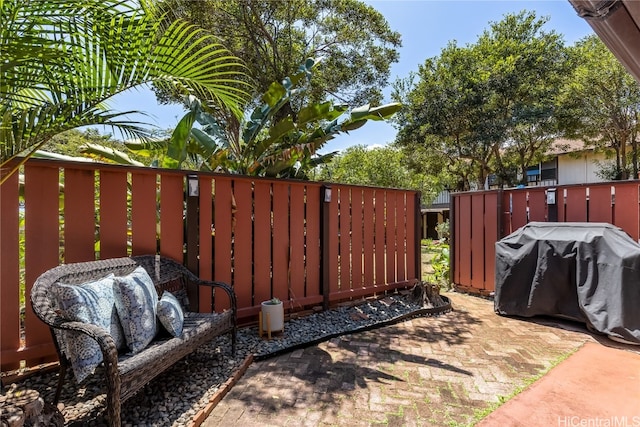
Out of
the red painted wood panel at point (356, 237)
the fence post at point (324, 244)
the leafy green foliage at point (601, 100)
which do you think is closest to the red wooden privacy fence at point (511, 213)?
the red painted wood panel at point (356, 237)

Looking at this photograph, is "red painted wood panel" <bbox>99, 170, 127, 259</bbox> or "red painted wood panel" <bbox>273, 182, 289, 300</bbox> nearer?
"red painted wood panel" <bbox>99, 170, 127, 259</bbox>

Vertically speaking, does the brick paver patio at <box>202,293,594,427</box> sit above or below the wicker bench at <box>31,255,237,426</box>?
below

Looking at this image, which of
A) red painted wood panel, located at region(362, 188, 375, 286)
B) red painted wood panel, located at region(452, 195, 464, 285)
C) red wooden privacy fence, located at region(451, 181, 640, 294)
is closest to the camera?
red wooden privacy fence, located at region(451, 181, 640, 294)

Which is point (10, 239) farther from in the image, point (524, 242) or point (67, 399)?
point (524, 242)

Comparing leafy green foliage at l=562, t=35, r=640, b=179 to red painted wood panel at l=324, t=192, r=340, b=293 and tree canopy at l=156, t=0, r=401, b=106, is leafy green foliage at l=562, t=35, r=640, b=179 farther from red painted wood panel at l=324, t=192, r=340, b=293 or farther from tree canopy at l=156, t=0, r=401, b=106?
red painted wood panel at l=324, t=192, r=340, b=293

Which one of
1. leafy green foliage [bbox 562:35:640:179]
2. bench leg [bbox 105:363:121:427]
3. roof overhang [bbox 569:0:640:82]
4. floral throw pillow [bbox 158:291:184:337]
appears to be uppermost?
leafy green foliage [bbox 562:35:640:179]

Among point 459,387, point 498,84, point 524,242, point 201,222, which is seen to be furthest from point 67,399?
point 498,84

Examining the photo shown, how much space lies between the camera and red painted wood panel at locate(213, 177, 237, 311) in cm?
385

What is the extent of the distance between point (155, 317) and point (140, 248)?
105 centimetres

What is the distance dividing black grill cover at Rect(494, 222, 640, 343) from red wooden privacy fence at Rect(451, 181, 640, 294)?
23.5 inches

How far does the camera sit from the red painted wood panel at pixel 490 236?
564cm

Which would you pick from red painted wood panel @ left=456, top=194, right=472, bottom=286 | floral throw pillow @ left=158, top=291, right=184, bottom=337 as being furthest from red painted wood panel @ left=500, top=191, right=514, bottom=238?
floral throw pillow @ left=158, top=291, right=184, bottom=337

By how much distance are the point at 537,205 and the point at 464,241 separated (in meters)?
1.37

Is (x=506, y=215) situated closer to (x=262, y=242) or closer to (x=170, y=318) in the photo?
(x=262, y=242)
